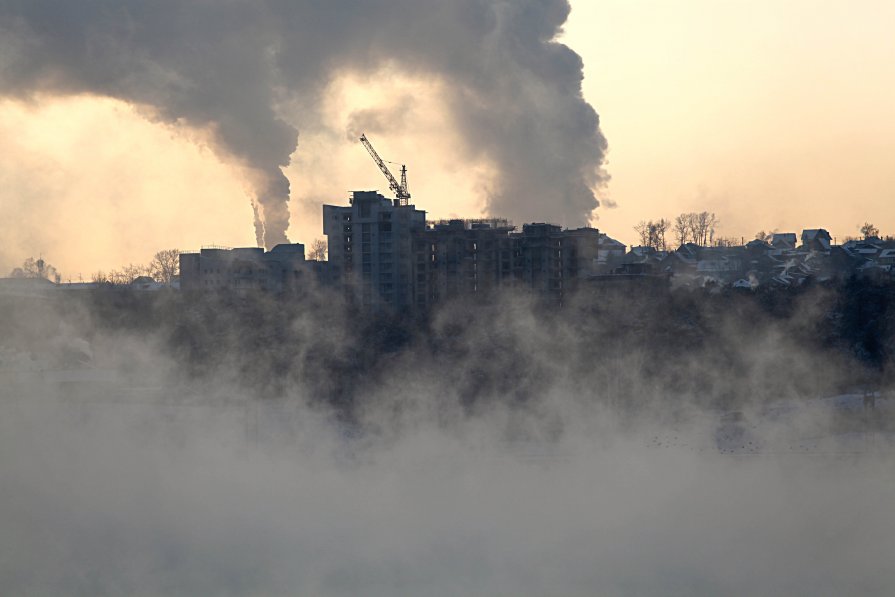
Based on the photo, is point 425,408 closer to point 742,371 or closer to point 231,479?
point 231,479

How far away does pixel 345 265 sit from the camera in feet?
108

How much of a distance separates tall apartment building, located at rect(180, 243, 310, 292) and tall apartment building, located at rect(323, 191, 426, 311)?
3394 mm

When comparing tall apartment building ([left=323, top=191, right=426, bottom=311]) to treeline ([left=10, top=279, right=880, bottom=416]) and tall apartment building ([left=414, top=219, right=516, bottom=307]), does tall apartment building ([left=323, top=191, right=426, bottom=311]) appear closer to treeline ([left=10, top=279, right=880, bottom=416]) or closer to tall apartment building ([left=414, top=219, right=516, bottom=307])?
tall apartment building ([left=414, top=219, right=516, bottom=307])

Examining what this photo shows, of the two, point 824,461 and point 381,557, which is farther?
point 824,461

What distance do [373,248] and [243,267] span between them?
23.4ft

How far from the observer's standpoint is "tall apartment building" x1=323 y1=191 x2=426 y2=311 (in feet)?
104

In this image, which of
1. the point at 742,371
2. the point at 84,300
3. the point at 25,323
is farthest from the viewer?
the point at 84,300

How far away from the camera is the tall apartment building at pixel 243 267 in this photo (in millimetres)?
37156

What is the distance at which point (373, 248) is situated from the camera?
3241 centimetres

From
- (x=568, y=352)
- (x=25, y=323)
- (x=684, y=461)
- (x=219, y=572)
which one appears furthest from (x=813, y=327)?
(x=25, y=323)

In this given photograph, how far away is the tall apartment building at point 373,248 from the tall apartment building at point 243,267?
134 inches

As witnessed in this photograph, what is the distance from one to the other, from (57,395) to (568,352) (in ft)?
29.8

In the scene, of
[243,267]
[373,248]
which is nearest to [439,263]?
[373,248]

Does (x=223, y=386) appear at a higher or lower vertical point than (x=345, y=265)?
lower
